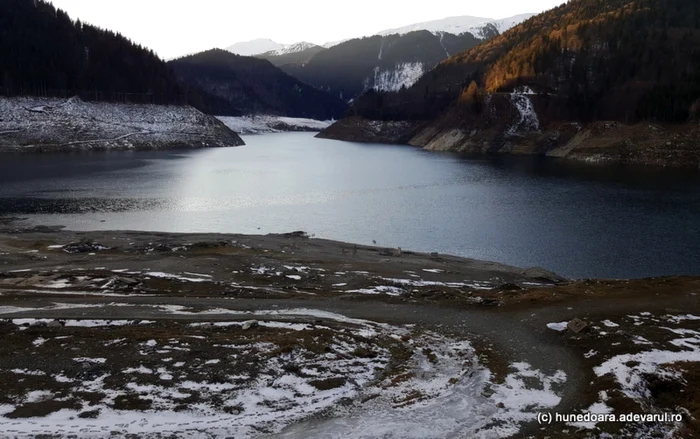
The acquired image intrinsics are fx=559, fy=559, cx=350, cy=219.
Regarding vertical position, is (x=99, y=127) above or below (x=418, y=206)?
above

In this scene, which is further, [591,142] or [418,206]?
[591,142]

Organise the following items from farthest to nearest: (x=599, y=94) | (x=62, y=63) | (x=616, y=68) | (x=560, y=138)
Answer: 1. (x=62, y=63)
2. (x=616, y=68)
3. (x=599, y=94)
4. (x=560, y=138)

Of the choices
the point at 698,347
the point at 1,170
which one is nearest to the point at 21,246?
the point at 698,347

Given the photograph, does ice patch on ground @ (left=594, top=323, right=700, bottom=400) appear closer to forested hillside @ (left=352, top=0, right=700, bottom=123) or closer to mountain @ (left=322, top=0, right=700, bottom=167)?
mountain @ (left=322, top=0, right=700, bottom=167)

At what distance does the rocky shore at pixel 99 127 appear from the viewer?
138 meters

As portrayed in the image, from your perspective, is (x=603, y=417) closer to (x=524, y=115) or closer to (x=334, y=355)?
(x=334, y=355)

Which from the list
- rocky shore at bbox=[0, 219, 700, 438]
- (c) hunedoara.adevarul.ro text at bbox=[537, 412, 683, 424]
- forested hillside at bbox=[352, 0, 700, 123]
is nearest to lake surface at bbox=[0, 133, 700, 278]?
rocky shore at bbox=[0, 219, 700, 438]

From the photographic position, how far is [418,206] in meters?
68.1

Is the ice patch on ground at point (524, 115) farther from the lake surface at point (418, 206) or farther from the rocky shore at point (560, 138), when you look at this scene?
the lake surface at point (418, 206)

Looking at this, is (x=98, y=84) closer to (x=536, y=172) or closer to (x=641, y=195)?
(x=536, y=172)

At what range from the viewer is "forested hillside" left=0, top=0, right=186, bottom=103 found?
534ft

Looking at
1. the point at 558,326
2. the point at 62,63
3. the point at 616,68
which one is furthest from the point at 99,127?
the point at 558,326

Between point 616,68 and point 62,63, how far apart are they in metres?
168

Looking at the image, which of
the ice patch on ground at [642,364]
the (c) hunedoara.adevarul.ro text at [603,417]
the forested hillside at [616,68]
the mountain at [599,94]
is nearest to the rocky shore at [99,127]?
the mountain at [599,94]
